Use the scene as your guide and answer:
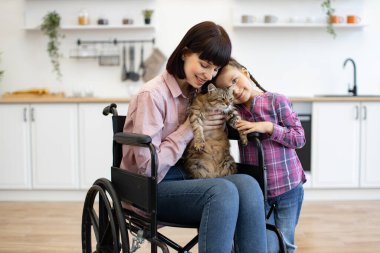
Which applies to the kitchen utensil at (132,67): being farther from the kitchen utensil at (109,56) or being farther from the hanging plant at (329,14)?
the hanging plant at (329,14)

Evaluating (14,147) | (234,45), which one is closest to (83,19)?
(14,147)

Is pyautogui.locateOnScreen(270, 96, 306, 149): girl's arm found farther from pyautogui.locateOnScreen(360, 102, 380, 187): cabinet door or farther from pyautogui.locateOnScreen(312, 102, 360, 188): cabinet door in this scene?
pyautogui.locateOnScreen(360, 102, 380, 187): cabinet door

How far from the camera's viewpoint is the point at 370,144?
3.94 meters

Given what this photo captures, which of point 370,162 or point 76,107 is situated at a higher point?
point 76,107

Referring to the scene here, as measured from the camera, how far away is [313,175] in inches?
155

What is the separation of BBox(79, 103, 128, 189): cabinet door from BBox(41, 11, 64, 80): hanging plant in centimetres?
76

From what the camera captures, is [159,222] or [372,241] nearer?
[159,222]

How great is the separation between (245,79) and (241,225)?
64 centimetres

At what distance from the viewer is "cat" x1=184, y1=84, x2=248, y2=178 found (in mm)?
1832

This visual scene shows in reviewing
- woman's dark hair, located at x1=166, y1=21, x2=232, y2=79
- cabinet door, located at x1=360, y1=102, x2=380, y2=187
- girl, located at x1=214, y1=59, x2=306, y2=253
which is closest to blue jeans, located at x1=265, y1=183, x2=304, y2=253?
girl, located at x1=214, y1=59, x2=306, y2=253

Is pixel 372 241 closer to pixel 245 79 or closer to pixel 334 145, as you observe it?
pixel 334 145

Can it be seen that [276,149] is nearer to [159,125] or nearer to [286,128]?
[286,128]

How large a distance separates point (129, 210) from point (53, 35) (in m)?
2.96

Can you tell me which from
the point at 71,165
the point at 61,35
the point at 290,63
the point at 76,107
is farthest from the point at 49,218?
the point at 290,63
